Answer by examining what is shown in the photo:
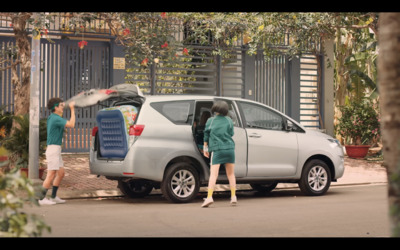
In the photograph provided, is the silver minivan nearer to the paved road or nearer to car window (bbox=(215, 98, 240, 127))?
car window (bbox=(215, 98, 240, 127))

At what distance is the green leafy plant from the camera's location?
71.1 feet

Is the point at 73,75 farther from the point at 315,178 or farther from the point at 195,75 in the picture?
the point at 315,178

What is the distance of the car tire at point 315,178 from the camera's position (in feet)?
42.0

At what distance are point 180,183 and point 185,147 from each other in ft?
2.08

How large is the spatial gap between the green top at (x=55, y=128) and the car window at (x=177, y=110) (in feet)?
5.28

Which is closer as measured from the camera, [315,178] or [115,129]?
[115,129]

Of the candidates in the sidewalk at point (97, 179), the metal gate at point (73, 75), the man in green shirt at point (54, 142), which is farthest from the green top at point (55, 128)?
the metal gate at point (73, 75)

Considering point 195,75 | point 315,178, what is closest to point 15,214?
point 315,178

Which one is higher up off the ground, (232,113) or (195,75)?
(195,75)

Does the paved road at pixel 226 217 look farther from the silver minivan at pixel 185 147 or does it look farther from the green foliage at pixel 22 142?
the green foliage at pixel 22 142

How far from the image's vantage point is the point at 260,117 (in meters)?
12.7

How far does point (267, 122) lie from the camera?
1262cm

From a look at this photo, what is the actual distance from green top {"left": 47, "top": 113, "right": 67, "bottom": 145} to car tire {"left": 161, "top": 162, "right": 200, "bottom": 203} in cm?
198
